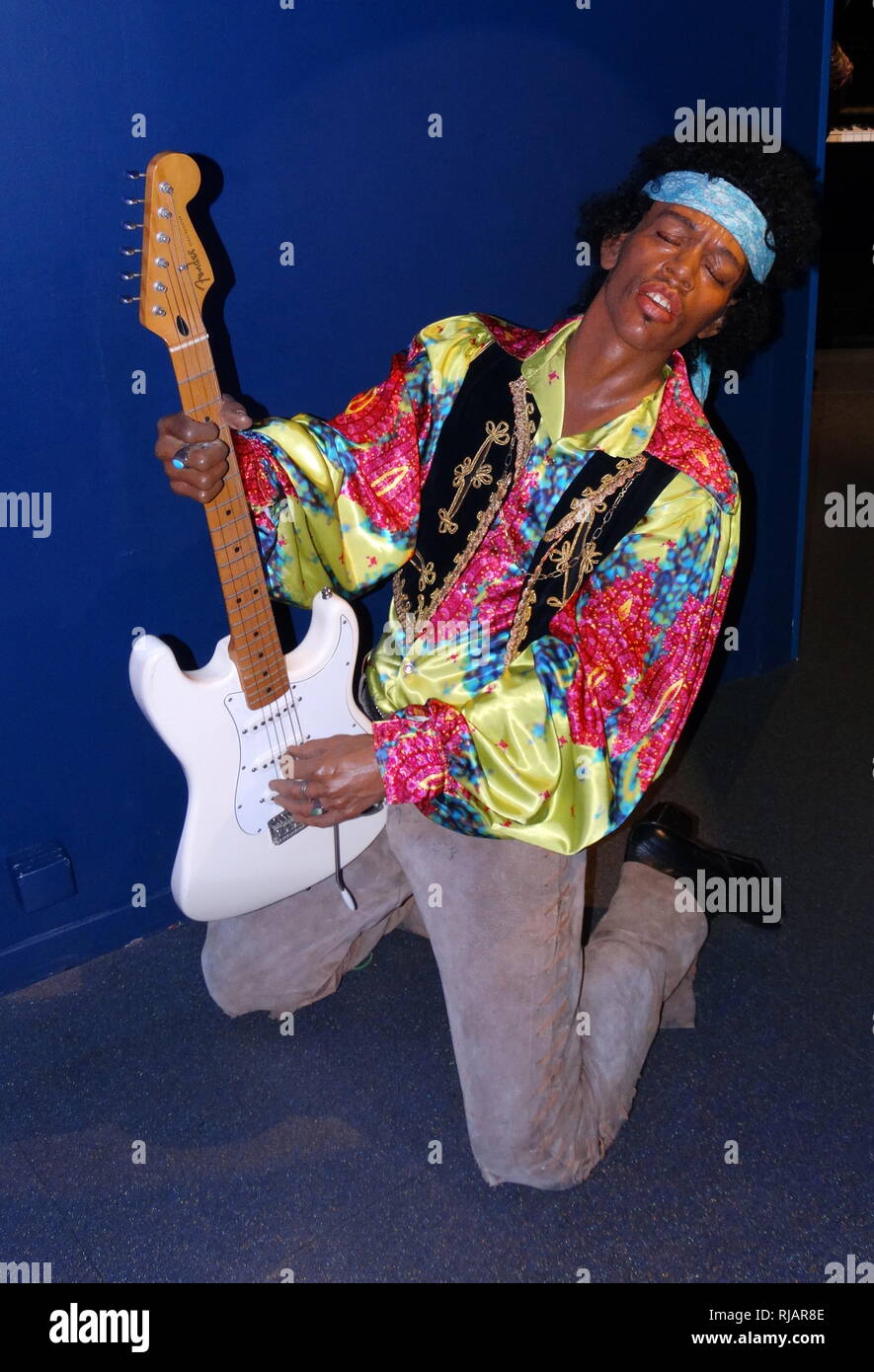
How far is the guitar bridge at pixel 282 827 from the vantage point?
1.72 meters

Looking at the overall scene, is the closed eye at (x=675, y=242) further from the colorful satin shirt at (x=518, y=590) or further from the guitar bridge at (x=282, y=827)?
the guitar bridge at (x=282, y=827)

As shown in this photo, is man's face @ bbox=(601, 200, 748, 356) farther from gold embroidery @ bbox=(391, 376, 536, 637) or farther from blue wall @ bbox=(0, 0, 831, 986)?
blue wall @ bbox=(0, 0, 831, 986)

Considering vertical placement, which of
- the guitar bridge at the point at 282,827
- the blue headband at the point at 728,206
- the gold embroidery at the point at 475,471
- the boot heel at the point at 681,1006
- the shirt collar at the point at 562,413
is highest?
the blue headband at the point at 728,206

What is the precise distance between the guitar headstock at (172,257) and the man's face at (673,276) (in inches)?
21.4

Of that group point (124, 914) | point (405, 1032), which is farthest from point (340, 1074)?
point (124, 914)

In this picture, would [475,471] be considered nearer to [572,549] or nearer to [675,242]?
[572,549]

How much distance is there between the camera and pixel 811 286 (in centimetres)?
268

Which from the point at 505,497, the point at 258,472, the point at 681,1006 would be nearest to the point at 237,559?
the point at 258,472

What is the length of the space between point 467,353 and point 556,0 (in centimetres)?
88

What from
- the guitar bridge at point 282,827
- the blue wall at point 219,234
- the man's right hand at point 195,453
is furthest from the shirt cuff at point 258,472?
the guitar bridge at point 282,827

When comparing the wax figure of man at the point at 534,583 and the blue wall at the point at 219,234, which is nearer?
the wax figure of man at the point at 534,583

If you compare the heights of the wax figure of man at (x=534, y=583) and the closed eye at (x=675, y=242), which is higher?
the closed eye at (x=675, y=242)

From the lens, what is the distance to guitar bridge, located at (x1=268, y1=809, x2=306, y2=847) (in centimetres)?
172

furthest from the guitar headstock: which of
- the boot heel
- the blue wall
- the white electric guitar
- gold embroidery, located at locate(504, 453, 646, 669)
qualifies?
the boot heel
